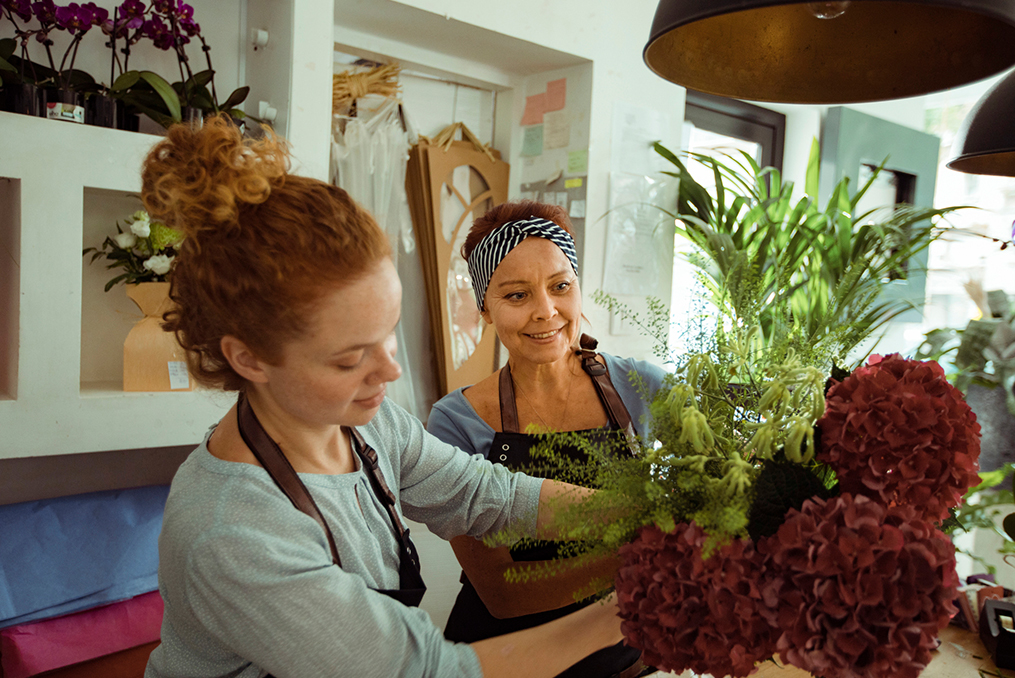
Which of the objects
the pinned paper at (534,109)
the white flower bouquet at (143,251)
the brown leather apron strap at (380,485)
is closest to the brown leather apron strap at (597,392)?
the brown leather apron strap at (380,485)

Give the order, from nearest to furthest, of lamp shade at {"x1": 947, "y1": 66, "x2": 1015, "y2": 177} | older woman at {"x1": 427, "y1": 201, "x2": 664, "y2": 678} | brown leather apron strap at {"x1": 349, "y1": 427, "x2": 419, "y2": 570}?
brown leather apron strap at {"x1": 349, "y1": 427, "x2": 419, "y2": 570} → lamp shade at {"x1": 947, "y1": 66, "x2": 1015, "y2": 177} → older woman at {"x1": 427, "y1": 201, "x2": 664, "y2": 678}

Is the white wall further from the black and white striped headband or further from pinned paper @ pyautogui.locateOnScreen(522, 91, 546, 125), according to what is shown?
the black and white striped headband

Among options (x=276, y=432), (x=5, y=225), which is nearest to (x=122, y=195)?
(x=5, y=225)

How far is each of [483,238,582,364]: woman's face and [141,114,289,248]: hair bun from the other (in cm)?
72

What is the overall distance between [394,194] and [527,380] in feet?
3.87

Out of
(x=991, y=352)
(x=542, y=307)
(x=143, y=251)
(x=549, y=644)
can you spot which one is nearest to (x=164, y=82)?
(x=143, y=251)

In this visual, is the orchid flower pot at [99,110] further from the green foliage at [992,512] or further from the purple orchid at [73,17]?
the green foliage at [992,512]

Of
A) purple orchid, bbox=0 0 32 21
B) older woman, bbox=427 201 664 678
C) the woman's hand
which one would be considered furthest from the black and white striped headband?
purple orchid, bbox=0 0 32 21

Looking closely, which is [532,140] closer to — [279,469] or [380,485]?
[380,485]

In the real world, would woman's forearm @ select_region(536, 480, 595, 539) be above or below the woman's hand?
above

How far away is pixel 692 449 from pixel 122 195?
175 cm

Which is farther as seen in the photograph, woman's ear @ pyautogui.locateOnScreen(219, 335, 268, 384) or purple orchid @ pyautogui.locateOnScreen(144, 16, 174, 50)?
purple orchid @ pyautogui.locateOnScreen(144, 16, 174, 50)

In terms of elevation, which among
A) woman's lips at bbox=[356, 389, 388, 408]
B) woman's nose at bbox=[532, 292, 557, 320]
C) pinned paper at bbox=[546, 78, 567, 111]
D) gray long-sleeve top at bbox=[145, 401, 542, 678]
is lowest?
gray long-sleeve top at bbox=[145, 401, 542, 678]

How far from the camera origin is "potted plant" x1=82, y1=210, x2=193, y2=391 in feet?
5.79
